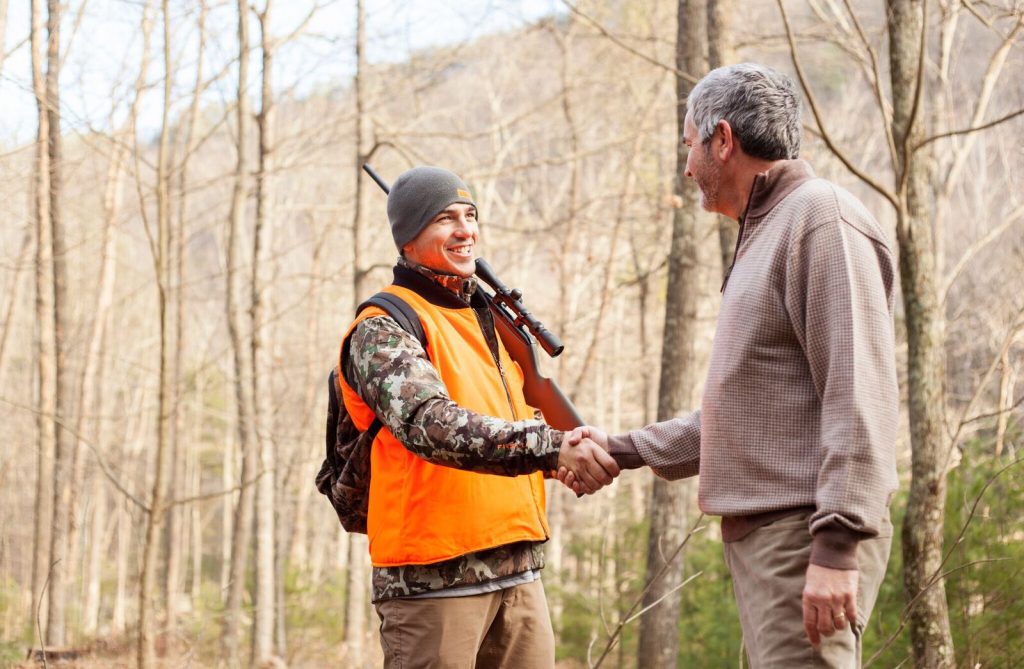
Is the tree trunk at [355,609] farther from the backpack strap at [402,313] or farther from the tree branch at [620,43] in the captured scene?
the backpack strap at [402,313]

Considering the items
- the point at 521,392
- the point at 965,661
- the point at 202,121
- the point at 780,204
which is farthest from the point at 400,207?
the point at 202,121

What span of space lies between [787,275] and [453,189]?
123 centimetres

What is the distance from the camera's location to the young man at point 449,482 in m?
2.66

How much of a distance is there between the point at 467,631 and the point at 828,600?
111 centimetres

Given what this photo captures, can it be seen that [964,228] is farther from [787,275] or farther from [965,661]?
[787,275]

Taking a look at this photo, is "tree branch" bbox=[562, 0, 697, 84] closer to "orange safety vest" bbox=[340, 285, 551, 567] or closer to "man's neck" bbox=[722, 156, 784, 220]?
"orange safety vest" bbox=[340, 285, 551, 567]

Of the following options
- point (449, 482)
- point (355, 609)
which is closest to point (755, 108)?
point (449, 482)

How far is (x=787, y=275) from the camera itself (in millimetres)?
2189

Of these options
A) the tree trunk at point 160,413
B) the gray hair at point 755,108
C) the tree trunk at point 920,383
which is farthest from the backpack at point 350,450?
the tree trunk at point 920,383

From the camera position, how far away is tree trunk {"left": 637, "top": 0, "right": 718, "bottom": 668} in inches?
270

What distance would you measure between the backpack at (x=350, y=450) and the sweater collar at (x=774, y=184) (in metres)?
A: 1.01

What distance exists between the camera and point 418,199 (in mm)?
3043

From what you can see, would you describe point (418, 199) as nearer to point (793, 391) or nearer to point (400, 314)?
point (400, 314)

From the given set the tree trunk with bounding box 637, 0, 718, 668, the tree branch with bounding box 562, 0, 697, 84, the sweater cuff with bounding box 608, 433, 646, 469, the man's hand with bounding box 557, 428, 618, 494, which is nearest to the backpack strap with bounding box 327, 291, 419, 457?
the man's hand with bounding box 557, 428, 618, 494
